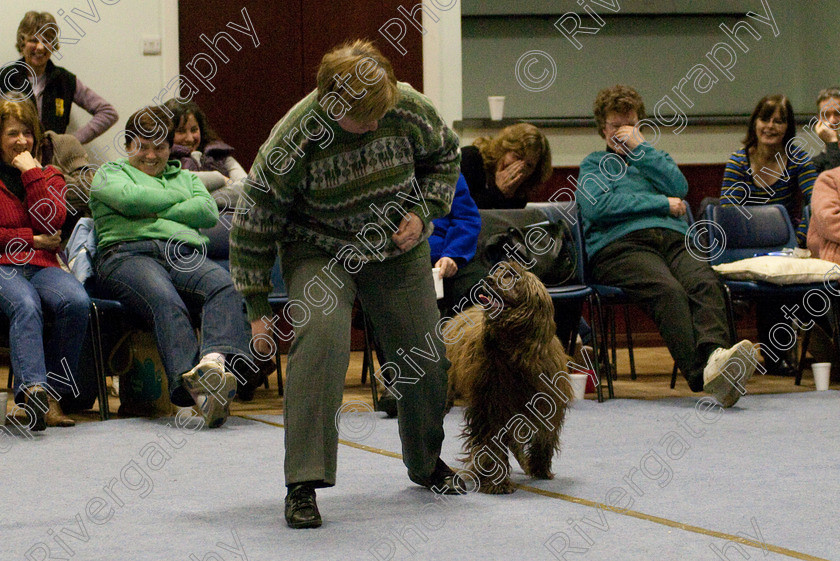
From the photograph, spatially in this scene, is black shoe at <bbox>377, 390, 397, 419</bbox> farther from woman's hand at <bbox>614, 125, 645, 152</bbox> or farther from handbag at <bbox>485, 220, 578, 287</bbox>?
woman's hand at <bbox>614, 125, 645, 152</bbox>

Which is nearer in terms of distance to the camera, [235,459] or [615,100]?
[235,459]

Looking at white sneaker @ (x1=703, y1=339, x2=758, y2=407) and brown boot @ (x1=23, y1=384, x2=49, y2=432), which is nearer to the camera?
brown boot @ (x1=23, y1=384, x2=49, y2=432)

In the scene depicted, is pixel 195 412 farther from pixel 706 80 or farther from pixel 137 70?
pixel 706 80

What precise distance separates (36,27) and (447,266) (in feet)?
8.64

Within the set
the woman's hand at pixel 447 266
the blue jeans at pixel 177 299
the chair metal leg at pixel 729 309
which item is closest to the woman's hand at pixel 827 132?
the chair metal leg at pixel 729 309

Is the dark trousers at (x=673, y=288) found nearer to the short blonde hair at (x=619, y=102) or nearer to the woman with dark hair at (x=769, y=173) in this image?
the short blonde hair at (x=619, y=102)

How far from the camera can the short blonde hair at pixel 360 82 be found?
6.77ft

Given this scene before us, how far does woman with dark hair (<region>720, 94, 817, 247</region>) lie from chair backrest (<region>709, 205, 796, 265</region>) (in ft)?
0.32

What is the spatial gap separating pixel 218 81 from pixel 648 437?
3723mm

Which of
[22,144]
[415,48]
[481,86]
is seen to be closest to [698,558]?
[22,144]

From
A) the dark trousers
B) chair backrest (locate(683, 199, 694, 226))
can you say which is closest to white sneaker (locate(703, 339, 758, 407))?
the dark trousers

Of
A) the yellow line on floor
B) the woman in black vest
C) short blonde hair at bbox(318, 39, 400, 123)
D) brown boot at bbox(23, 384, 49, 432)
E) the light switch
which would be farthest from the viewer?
the light switch

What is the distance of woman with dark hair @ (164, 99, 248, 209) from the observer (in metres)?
4.56

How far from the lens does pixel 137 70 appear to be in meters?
5.73
